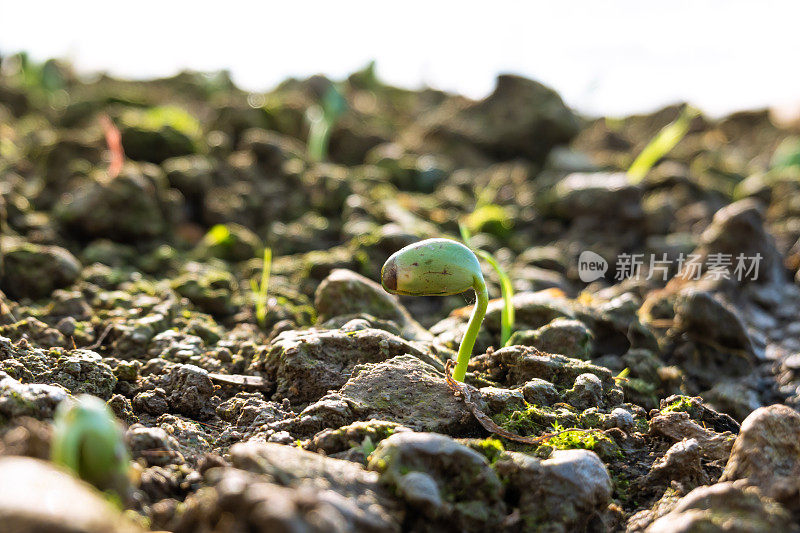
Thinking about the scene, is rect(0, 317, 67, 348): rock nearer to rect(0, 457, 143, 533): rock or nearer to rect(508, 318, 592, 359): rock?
rect(0, 457, 143, 533): rock

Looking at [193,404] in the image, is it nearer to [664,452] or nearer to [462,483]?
[462,483]

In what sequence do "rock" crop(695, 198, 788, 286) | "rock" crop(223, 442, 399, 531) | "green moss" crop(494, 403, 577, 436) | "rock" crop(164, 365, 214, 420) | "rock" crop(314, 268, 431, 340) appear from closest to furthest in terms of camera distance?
"rock" crop(223, 442, 399, 531), "green moss" crop(494, 403, 577, 436), "rock" crop(164, 365, 214, 420), "rock" crop(314, 268, 431, 340), "rock" crop(695, 198, 788, 286)

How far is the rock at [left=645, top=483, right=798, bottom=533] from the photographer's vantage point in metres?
1.10

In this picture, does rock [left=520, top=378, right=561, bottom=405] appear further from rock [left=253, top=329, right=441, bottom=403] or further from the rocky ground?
rock [left=253, top=329, right=441, bottom=403]

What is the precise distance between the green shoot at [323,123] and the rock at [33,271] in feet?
7.33

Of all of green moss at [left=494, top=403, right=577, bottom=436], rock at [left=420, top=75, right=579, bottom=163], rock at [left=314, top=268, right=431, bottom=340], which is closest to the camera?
green moss at [left=494, top=403, right=577, bottom=436]

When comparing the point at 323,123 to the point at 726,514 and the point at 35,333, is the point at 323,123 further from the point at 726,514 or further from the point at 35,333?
the point at 726,514

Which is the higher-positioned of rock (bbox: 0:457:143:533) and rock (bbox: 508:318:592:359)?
rock (bbox: 0:457:143:533)

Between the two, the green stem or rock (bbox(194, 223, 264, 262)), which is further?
rock (bbox(194, 223, 264, 262))

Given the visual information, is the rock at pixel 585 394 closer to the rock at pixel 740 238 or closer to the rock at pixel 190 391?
the rock at pixel 190 391

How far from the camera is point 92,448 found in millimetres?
970

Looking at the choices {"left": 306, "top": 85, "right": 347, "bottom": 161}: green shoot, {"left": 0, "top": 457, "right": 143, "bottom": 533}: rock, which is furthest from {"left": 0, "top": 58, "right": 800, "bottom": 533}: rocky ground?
{"left": 306, "top": 85, "right": 347, "bottom": 161}: green shoot

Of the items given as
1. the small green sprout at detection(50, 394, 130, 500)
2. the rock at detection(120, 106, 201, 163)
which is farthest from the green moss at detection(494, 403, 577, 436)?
the rock at detection(120, 106, 201, 163)

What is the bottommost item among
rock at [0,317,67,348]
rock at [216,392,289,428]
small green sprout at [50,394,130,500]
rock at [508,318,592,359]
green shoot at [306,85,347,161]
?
rock at [216,392,289,428]
